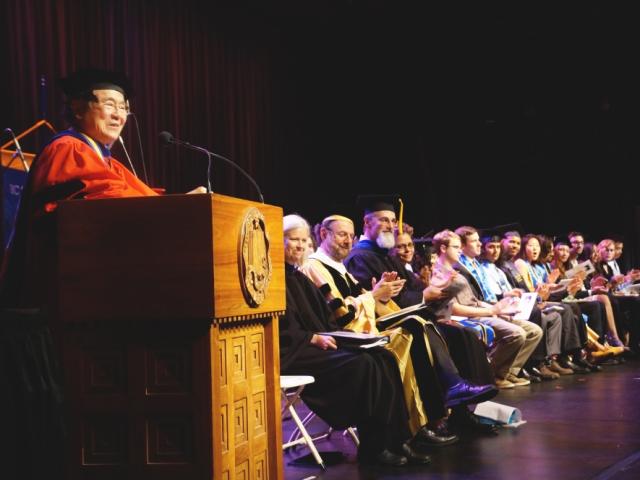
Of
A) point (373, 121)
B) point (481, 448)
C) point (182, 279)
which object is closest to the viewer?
point (182, 279)

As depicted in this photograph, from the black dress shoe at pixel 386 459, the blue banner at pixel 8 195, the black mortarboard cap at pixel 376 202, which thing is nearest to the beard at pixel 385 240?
the black mortarboard cap at pixel 376 202

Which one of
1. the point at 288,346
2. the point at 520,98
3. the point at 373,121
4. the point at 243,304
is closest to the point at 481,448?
the point at 288,346

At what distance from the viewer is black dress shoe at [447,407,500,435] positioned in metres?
5.21

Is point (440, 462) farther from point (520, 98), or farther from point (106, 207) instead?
point (520, 98)

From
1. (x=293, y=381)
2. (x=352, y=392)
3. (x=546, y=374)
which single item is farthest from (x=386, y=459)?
(x=546, y=374)

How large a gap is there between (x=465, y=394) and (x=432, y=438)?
0.33m

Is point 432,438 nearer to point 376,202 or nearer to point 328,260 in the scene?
point 328,260

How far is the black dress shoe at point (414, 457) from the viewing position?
4.36 metres

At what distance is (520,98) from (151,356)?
10.3m

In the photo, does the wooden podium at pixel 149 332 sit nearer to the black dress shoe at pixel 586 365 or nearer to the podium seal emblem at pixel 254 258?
the podium seal emblem at pixel 254 258

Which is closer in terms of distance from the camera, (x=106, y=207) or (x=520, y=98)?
(x=106, y=207)

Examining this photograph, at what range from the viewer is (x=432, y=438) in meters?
4.86

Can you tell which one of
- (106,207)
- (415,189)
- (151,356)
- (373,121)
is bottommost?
(151,356)

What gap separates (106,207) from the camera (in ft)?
7.48
